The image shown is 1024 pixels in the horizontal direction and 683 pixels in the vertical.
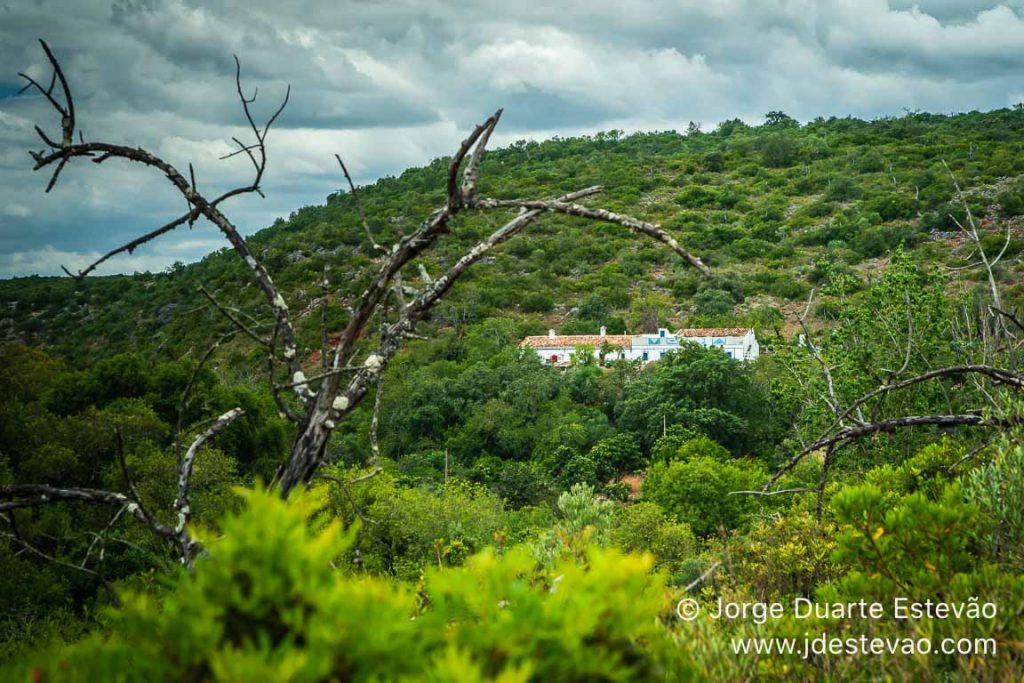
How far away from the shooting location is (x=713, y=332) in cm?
5109

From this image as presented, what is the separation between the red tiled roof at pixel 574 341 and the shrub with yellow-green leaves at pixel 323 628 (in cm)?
5094

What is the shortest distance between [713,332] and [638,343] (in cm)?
504

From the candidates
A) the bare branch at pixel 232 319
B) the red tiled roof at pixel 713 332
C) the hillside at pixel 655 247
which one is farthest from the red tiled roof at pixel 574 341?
the bare branch at pixel 232 319

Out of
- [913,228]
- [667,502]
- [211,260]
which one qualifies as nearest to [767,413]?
[667,502]

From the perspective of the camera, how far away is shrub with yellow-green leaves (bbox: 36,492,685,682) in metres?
1.63

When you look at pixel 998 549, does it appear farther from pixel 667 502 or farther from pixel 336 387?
pixel 667 502

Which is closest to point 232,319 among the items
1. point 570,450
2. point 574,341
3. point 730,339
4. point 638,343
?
point 570,450

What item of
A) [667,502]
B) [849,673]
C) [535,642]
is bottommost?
[667,502]

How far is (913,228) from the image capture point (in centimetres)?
A: 6353

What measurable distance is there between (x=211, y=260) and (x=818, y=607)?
303 feet

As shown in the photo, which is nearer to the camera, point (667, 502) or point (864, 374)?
point (864, 374)

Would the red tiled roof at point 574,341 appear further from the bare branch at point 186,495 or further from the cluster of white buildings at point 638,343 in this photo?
the bare branch at point 186,495

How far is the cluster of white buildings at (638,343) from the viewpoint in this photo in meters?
49.2

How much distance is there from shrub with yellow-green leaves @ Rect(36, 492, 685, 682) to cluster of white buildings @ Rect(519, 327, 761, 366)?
47633mm
